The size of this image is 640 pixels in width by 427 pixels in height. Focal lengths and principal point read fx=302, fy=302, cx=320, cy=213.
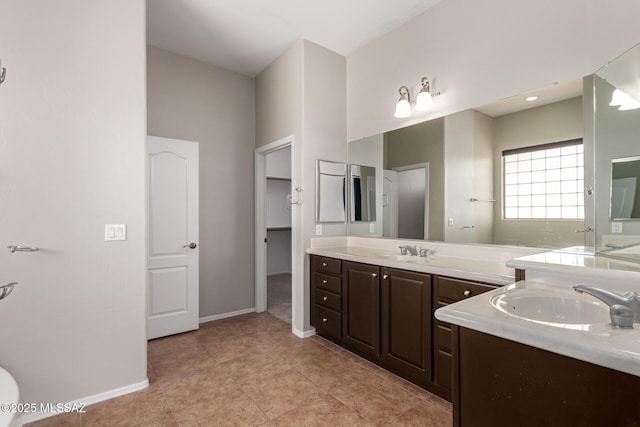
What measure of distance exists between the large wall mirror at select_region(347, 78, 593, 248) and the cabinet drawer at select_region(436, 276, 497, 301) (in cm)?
57

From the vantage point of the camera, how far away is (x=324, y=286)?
2.96 m

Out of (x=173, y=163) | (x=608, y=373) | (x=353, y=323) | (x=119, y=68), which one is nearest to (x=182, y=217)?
(x=173, y=163)

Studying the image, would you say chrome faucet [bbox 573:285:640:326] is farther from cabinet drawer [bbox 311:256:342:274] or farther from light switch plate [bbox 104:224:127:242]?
light switch plate [bbox 104:224:127:242]

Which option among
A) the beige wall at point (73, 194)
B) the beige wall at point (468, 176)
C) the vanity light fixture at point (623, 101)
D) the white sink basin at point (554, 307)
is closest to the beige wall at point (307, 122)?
the beige wall at point (468, 176)

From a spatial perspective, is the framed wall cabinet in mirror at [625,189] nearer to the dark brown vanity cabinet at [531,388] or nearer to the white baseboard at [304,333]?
the dark brown vanity cabinet at [531,388]

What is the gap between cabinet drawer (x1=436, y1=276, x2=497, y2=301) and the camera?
5.90 feet

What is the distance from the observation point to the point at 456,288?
190 cm

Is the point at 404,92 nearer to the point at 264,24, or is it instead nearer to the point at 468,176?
the point at 468,176

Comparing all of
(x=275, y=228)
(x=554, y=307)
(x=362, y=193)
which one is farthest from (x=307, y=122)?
(x=275, y=228)

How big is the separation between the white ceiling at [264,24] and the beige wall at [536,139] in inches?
51.9

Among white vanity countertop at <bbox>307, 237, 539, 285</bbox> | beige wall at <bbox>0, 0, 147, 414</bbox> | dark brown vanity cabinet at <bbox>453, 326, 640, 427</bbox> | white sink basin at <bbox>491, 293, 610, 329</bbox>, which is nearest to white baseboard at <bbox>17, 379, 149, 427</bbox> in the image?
beige wall at <bbox>0, 0, 147, 414</bbox>

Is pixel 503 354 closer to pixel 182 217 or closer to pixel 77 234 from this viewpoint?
pixel 77 234

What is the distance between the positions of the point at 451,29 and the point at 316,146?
156 centimetres

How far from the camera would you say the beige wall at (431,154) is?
2.58 metres
